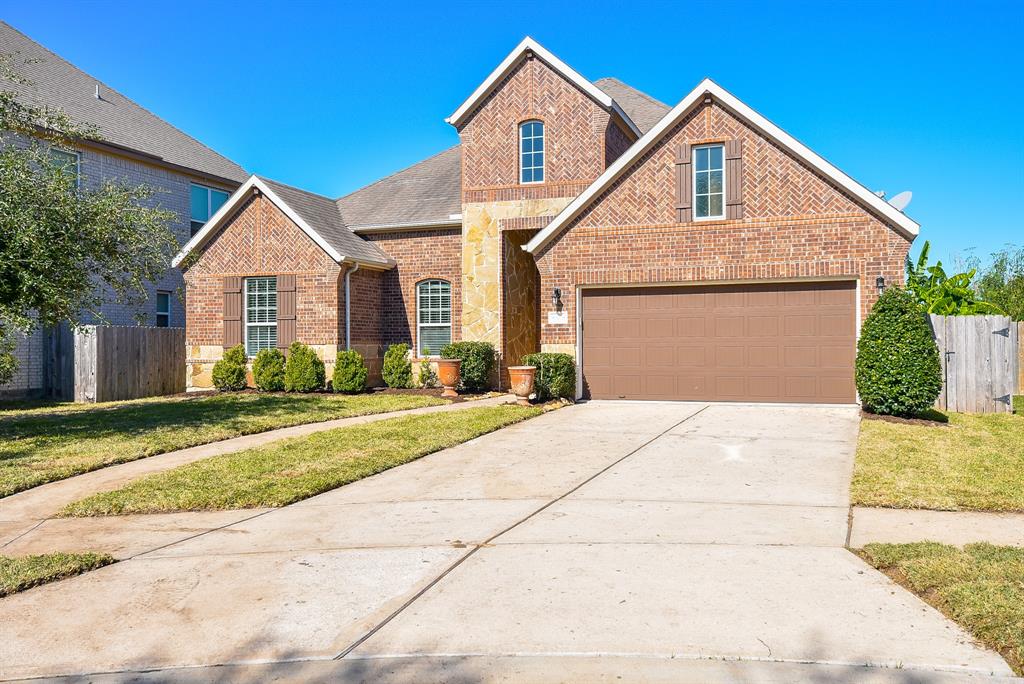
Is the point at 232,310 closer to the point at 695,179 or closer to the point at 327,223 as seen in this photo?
the point at 327,223

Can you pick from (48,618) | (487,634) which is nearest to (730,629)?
(487,634)

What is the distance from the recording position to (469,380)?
18.4 meters

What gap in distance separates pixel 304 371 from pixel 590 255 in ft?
24.8

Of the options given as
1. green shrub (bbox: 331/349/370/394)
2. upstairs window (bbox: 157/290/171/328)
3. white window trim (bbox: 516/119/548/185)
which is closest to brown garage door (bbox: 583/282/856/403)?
white window trim (bbox: 516/119/548/185)

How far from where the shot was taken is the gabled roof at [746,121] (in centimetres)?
1456

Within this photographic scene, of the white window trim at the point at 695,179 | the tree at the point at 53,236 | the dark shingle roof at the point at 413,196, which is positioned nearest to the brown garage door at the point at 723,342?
the white window trim at the point at 695,179

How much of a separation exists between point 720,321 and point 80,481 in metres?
11.5

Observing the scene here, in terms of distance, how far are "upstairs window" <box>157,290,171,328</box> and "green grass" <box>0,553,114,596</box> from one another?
19524mm

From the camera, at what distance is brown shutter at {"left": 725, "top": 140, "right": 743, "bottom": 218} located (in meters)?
15.7

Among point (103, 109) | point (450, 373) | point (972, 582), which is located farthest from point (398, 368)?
point (972, 582)

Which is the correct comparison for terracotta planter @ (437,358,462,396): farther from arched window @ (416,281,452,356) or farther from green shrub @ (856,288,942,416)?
green shrub @ (856,288,942,416)

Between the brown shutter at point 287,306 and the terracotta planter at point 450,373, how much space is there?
418cm

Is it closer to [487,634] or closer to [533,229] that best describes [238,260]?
[533,229]

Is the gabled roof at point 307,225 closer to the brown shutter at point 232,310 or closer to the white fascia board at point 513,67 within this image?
the brown shutter at point 232,310
